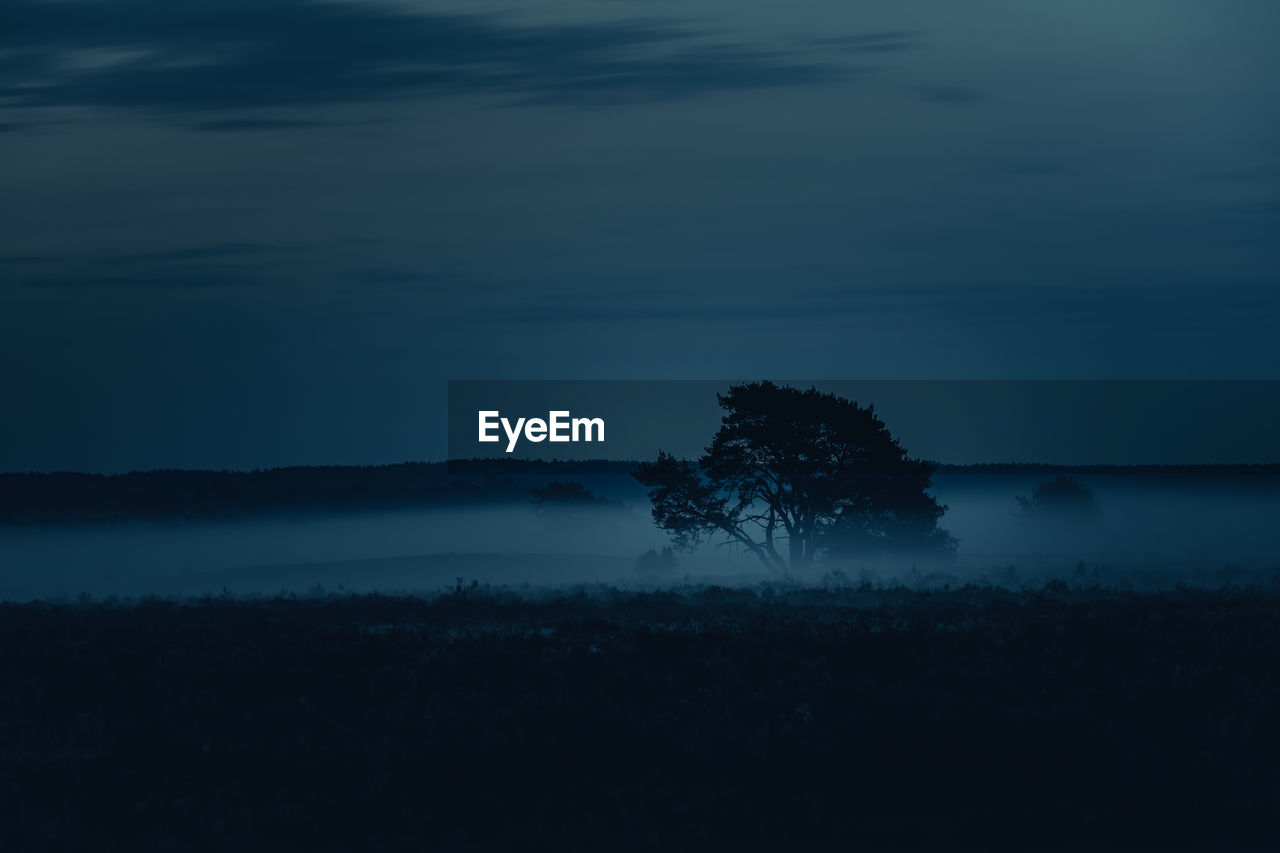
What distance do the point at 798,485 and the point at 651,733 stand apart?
2962 cm

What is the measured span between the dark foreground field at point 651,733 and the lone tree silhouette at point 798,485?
22.8 meters

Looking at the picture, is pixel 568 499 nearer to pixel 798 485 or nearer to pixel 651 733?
pixel 798 485

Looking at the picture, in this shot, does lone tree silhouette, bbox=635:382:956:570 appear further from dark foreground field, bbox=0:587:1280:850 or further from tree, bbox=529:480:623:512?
tree, bbox=529:480:623:512

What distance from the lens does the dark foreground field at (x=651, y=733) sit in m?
17.2

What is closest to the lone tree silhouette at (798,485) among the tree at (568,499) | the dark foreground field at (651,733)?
the dark foreground field at (651,733)

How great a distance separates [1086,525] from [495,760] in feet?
195

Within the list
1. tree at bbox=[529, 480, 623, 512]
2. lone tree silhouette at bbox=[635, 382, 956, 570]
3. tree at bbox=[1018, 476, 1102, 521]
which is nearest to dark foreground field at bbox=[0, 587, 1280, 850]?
lone tree silhouette at bbox=[635, 382, 956, 570]

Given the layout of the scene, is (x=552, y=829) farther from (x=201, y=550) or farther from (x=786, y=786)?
(x=201, y=550)

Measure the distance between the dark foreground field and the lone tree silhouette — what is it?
2277 centimetres

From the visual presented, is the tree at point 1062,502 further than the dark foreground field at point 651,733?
Yes

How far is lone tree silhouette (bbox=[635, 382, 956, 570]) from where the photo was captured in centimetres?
4831

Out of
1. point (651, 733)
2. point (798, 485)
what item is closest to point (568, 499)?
point (798, 485)

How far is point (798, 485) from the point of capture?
48656 millimetres

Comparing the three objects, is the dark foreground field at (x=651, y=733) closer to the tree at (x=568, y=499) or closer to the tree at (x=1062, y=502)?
the tree at (x=1062, y=502)
